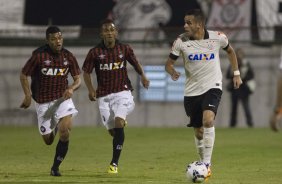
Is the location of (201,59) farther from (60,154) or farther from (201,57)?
(60,154)

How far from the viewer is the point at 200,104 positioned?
13.5 meters

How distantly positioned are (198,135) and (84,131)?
13044 mm

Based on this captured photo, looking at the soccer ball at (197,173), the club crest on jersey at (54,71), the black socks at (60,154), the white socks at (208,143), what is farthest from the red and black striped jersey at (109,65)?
the soccer ball at (197,173)

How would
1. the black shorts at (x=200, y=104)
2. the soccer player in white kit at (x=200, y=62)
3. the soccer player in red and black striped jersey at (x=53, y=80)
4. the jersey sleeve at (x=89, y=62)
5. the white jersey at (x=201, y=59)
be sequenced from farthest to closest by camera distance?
the jersey sleeve at (x=89, y=62) < the soccer player in red and black striped jersey at (x=53, y=80) < the white jersey at (x=201, y=59) < the soccer player in white kit at (x=200, y=62) < the black shorts at (x=200, y=104)

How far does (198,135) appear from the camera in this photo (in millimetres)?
13883

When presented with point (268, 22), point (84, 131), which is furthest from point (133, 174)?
point (268, 22)

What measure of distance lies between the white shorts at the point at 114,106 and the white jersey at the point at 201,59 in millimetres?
1600

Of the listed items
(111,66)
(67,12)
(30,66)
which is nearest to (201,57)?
(111,66)

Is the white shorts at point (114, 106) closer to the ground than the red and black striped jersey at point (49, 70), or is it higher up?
closer to the ground

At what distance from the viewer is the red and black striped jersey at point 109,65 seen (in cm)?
→ 1473

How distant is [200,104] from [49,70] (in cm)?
253

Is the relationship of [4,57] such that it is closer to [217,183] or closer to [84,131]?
[84,131]

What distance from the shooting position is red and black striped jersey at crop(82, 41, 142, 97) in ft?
48.3

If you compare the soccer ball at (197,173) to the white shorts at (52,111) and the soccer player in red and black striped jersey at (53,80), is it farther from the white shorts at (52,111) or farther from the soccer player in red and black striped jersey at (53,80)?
the white shorts at (52,111)
